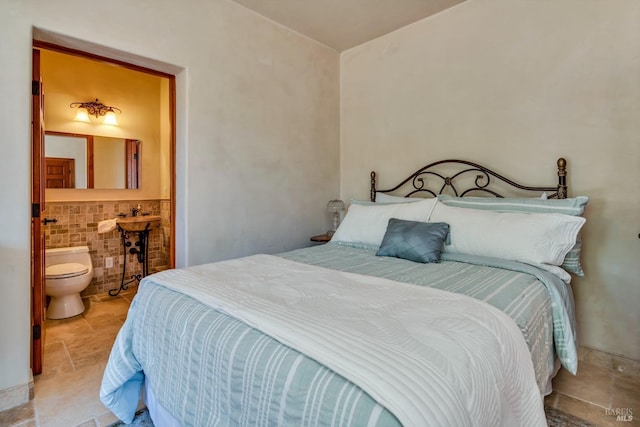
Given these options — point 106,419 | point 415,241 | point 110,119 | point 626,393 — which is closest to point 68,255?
point 110,119

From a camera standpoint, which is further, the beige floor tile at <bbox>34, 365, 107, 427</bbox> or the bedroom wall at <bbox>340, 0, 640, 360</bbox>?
the bedroom wall at <bbox>340, 0, 640, 360</bbox>

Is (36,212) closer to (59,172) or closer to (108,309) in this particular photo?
(108,309)

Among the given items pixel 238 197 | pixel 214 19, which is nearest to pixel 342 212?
pixel 238 197

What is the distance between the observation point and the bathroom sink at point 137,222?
3.52 meters

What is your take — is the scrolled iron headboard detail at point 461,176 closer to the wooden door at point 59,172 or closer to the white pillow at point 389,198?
the white pillow at point 389,198

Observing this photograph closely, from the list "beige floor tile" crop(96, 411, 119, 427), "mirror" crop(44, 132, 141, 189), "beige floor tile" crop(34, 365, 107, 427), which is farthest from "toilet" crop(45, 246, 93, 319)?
"beige floor tile" crop(96, 411, 119, 427)

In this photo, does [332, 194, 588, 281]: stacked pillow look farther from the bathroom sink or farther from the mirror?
the mirror

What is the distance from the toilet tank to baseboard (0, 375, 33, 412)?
1.70 meters

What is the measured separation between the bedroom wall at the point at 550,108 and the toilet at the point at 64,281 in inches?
121

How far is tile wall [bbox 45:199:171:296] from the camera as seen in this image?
3436mm

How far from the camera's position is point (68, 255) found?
3324mm

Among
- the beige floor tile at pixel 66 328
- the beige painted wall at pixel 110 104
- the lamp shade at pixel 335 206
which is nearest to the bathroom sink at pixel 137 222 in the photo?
the beige painted wall at pixel 110 104

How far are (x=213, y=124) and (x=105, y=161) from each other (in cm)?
192

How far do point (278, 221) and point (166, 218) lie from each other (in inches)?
71.3
